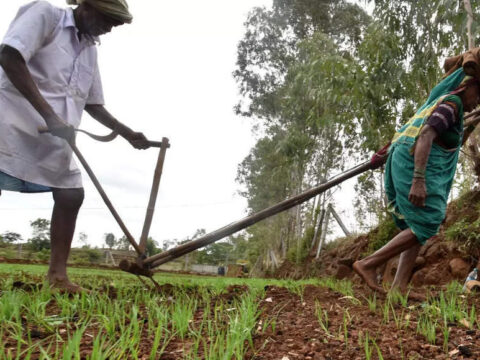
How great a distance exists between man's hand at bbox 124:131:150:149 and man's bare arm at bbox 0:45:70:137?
33.0 inches

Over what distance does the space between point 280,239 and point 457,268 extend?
49.1 feet

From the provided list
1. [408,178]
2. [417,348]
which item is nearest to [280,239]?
[408,178]

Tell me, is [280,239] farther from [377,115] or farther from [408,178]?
[408,178]

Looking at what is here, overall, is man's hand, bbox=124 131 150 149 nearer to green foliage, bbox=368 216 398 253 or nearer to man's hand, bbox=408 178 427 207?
man's hand, bbox=408 178 427 207

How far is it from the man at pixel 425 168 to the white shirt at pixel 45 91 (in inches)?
82.4

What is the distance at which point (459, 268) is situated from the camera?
4918mm

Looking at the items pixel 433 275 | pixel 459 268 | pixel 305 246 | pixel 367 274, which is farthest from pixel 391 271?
pixel 305 246

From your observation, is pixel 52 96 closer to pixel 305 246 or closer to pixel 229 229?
pixel 229 229

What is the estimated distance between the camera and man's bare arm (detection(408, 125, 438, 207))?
104 inches

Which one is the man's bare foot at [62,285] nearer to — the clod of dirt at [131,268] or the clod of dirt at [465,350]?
the clod of dirt at [131,268]

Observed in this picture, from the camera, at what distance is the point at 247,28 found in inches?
786

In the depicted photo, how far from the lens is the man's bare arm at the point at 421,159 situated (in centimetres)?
264

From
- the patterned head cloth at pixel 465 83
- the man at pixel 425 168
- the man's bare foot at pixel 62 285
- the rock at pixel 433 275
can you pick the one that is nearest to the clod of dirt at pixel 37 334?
the man's bare foot at pixel 62 285

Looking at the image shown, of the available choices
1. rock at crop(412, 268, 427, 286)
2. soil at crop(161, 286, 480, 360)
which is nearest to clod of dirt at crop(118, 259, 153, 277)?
soil at crop(161, 286, 480, 360)
